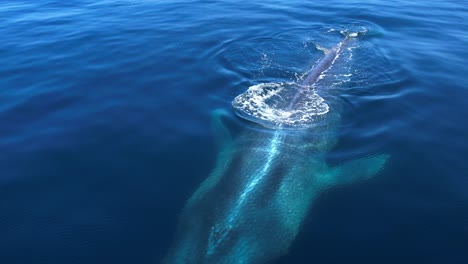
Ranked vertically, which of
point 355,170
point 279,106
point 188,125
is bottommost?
point 188,125

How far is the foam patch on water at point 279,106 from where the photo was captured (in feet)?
81.9

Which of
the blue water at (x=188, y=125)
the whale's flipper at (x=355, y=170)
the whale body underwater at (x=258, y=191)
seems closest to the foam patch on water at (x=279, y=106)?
the whale body underwater at (x=258, y=191)

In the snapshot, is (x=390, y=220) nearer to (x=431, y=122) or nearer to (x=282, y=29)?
(x=431, y=122)

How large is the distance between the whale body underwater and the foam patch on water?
2.78ft

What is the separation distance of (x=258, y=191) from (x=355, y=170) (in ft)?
17.9

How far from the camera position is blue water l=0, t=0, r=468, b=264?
686 inches

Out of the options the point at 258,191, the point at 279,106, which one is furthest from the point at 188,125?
the point at 258,191

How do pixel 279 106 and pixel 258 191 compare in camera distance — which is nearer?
pixel 258 191

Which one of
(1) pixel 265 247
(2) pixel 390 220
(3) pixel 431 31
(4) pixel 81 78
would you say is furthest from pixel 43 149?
(3) pixel 431 31

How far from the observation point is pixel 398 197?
19375mm

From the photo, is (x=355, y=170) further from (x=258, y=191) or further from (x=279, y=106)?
(x=279, y=106)

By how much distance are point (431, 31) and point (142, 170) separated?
32592 mm

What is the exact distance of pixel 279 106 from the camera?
26469mm

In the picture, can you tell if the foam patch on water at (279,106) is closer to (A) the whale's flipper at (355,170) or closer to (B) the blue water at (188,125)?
(B) the blue water at (188,125)
